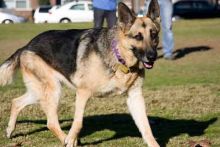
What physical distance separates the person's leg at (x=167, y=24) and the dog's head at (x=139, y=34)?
8381mm

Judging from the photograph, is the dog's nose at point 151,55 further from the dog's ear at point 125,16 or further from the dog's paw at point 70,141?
the dog's paw at point 70,141

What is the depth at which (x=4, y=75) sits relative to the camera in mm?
7719

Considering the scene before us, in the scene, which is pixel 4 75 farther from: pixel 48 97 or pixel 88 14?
pixel 88 14

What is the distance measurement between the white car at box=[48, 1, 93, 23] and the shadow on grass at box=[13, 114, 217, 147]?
33680 millimetres

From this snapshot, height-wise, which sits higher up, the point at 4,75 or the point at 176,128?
the point at 4,75

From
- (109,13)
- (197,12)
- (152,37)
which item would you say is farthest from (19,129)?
(197,12)

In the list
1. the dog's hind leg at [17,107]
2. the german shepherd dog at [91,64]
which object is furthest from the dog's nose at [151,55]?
the dog's hind leg at [17,107]

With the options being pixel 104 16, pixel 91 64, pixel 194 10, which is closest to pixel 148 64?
pixel 91 64

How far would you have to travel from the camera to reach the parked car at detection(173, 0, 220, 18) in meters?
47.8

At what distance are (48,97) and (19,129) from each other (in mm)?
1023

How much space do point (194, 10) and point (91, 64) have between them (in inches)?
1670

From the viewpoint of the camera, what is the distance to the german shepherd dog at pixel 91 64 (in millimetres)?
6500

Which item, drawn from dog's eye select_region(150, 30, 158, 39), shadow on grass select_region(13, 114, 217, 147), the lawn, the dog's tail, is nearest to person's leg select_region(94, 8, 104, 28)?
the lawn

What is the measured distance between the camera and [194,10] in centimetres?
4825
